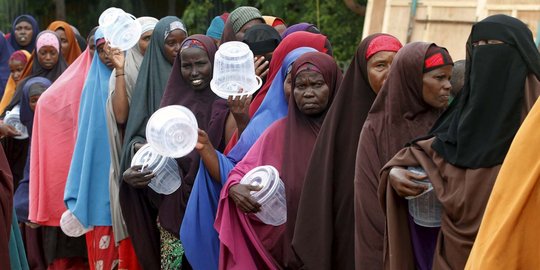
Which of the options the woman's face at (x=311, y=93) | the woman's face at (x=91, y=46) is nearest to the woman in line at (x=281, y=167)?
the woman's face at (x=311, y=93)

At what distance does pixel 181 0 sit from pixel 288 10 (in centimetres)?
298

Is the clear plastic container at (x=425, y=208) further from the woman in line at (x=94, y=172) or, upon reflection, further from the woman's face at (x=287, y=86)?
the woman in line at (x=94, y=172)

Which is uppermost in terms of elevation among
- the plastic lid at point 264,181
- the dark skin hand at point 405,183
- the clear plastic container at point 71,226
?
the dark skin hand at point 405,183

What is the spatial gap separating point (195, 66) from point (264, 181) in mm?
1292

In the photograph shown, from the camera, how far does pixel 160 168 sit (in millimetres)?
6574

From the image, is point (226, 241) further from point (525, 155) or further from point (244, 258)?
point (525, 155)

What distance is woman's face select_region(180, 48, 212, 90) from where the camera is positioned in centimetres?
672

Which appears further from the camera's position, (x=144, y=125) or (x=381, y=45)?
(x=144, y=125)

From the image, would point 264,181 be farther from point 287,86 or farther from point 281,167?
point 287,86

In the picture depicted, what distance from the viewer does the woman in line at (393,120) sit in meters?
4.91

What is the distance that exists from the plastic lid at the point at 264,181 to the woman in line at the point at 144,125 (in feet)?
3.44

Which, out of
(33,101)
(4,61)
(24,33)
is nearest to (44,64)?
(33,101)

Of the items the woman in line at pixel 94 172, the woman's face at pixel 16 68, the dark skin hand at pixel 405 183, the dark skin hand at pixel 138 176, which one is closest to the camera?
the dark skin hand at pixel 405 183

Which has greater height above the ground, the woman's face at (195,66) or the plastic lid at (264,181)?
the woman's face at (195,66)
